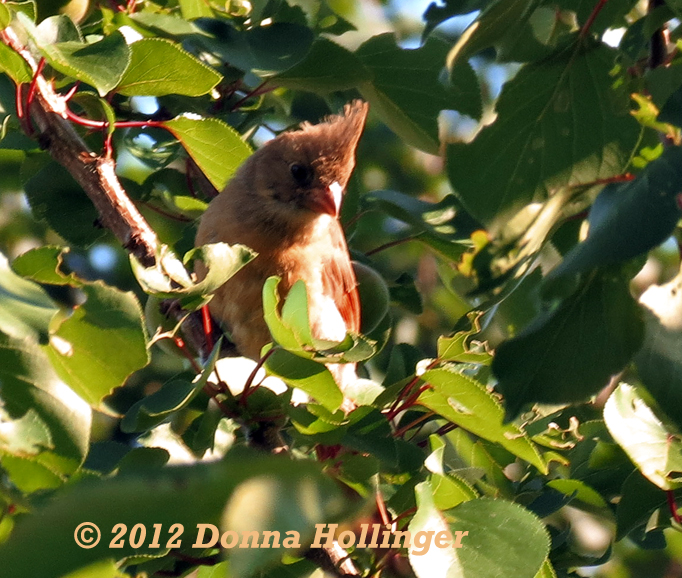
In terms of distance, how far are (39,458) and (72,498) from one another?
2.72 ft

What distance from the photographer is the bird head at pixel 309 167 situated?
3.63m

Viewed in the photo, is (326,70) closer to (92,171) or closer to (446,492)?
(92,171)

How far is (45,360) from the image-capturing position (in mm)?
1707

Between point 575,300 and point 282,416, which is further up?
point 575,300

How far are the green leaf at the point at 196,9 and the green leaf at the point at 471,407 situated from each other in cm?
140

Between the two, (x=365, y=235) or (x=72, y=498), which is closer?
(x=72, y=498)

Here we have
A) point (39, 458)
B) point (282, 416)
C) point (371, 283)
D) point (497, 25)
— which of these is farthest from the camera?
point (371, 283)

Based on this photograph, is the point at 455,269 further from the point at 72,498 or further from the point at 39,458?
the point at 72,498

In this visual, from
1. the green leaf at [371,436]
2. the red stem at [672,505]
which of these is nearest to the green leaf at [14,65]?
the green leaf at [371,436]

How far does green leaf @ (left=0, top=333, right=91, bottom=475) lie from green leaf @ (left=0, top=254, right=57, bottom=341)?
28 millimetres

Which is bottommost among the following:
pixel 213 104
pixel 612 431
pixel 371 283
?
pixel 371 283

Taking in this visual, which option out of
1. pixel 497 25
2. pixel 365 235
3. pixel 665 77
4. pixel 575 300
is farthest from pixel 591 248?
pixel 365 235

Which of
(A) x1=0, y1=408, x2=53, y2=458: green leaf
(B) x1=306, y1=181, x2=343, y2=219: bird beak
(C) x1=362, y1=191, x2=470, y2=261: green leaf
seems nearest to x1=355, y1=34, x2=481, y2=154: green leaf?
(C) x1=362, y1=191, x2=470, y2=261: green leaf

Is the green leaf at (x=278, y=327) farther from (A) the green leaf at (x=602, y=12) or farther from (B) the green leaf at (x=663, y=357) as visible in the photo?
(A) the green leaf at (x=602, y=12)
